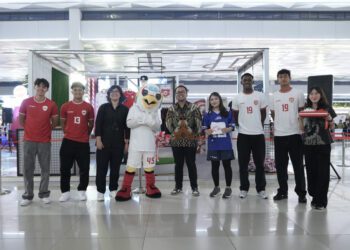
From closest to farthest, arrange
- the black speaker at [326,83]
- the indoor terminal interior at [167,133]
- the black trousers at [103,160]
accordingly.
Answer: the indoor terminal interior at [167,133], the black trousers at [103,160], the black speaker at [326,83]

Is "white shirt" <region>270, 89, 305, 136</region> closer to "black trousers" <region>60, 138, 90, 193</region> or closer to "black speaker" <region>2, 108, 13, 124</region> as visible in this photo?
"black trousers" <region>60, 138, 90, 193</region>

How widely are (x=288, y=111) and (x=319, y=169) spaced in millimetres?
808

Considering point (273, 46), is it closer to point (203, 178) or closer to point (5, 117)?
point (203, 178)

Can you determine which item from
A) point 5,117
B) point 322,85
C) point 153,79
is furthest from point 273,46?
point 5,117

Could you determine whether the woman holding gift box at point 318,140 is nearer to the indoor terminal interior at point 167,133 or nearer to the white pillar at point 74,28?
the indoor terminal interior at point 167,133

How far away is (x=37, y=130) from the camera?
4.93 meters

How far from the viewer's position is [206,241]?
348cm

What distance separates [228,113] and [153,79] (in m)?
4.91

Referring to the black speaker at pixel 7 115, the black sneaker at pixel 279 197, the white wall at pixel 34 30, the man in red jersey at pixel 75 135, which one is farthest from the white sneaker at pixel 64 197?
the black speaker at pixel 7 115

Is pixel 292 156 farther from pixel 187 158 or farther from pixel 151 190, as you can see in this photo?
pixel 151 190

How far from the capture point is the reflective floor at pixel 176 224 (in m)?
3.43

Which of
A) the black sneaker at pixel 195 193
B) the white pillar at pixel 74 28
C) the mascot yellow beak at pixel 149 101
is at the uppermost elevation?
the white pillar at pixel 74 28

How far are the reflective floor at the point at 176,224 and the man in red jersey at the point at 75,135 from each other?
0.44 meters

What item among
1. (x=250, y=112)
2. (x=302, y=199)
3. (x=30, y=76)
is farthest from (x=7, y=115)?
(x=302, y=199)
